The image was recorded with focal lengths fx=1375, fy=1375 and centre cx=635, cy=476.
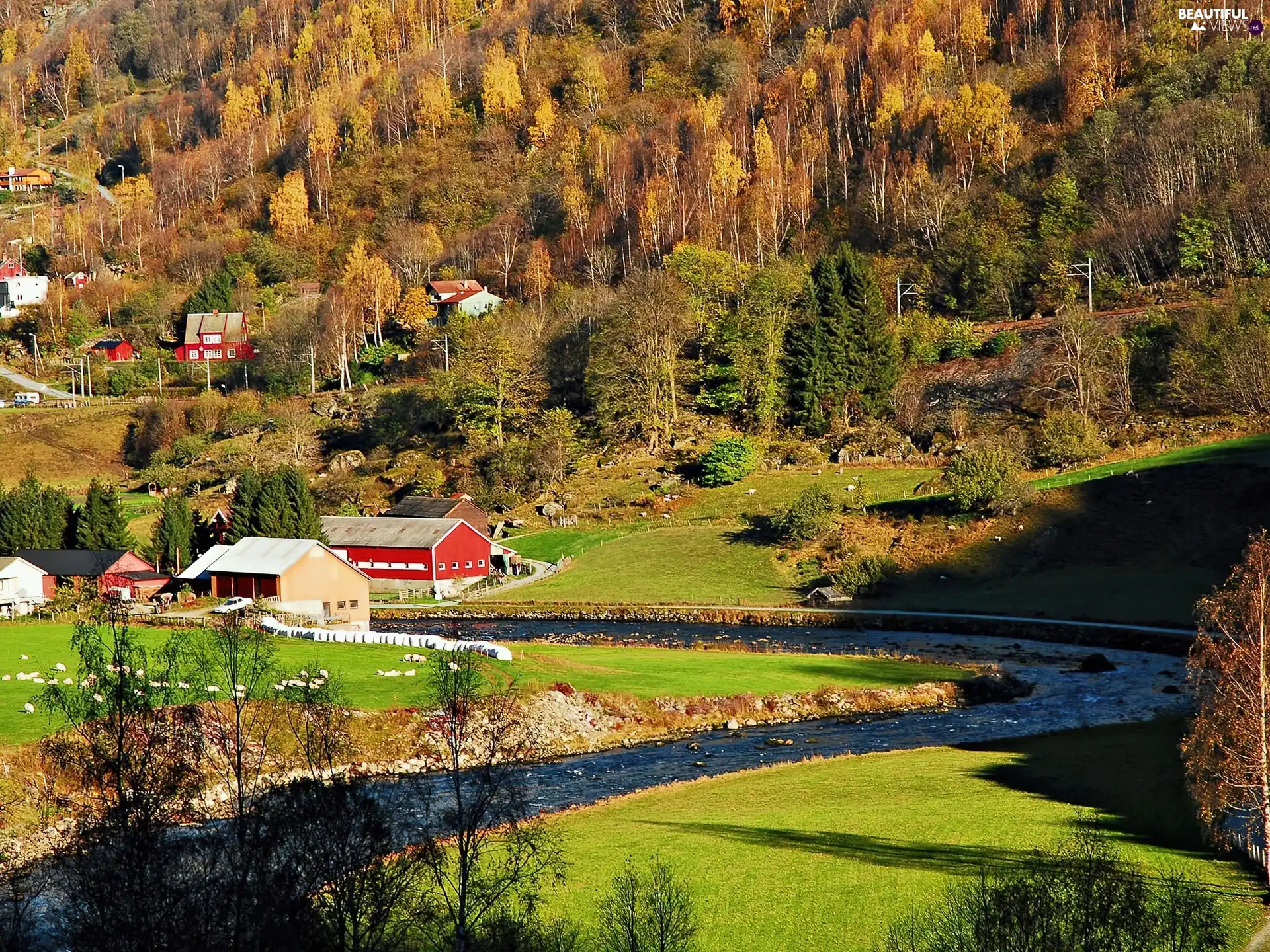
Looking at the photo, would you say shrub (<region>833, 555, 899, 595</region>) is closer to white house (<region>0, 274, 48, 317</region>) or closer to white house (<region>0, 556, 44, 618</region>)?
white house (<region>0, 556, 44, 618</region>)

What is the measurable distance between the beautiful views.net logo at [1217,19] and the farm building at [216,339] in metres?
108

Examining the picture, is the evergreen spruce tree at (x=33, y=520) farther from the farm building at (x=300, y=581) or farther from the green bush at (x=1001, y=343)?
the green bush at (x=1001, y=343)

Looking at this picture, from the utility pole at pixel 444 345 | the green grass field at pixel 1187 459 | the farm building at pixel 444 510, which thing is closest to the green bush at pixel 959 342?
the green grass field at pixel 1187 459

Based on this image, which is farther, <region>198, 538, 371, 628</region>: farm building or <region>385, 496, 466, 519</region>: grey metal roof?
<region>385, 496, 466, 519</region>: grey metal roof

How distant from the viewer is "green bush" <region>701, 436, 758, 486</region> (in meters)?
105

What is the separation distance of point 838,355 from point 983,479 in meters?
30.4

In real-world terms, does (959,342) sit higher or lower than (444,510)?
higher

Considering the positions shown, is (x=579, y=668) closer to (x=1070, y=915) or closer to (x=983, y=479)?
(x=983, y=479)

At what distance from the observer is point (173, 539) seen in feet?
311

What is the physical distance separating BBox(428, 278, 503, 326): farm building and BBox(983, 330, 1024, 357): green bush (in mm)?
58960

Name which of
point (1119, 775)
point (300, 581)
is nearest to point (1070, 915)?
point (1119, 775)

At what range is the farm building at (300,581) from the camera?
260 feet

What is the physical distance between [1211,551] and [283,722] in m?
54.1

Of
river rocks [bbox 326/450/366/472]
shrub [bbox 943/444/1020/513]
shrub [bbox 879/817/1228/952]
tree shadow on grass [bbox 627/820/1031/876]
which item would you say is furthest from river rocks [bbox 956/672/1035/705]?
river rocks [bbox 326/450/366/472]
